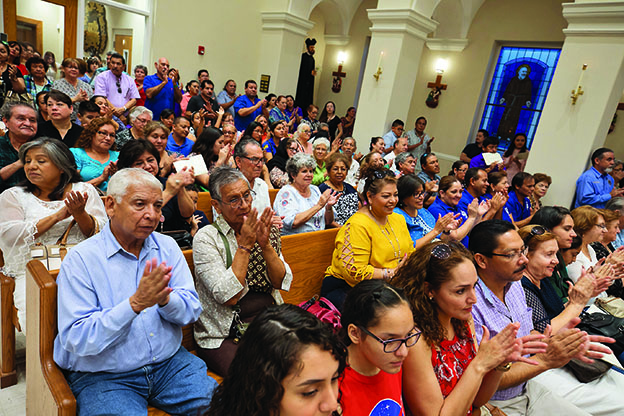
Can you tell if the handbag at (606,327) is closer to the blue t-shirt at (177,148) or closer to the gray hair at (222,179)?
the gray hair at (222,179)

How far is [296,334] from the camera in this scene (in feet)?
Result: 3.58

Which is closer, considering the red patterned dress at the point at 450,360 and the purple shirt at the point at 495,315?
the red patterned dress at the point at 450,360

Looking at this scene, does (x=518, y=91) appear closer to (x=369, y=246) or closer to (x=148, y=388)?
(x=369, y=246)

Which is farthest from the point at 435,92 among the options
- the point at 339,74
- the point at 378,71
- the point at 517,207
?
the point at 517,207

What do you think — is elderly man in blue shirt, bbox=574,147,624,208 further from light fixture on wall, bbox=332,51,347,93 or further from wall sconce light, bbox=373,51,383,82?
light fixture on wall, bbox=332,51,347,93

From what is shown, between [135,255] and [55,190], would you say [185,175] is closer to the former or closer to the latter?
[55,190]

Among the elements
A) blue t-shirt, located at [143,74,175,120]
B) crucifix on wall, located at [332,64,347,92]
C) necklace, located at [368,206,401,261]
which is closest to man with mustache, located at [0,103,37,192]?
necklace, located at [368,206,401,261]

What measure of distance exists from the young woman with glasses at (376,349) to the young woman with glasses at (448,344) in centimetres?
18

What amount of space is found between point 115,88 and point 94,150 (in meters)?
3.44

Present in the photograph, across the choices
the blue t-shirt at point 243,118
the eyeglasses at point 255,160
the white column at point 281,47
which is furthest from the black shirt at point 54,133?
the white column at point 281,47

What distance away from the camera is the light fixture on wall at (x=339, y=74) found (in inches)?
456

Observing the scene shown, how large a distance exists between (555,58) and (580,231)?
20.9 ft

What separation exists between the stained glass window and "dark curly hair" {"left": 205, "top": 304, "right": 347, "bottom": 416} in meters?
9.02

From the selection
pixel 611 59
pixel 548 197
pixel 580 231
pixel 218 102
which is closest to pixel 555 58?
pixel 611 59
